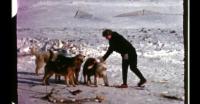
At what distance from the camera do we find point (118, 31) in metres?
1.35

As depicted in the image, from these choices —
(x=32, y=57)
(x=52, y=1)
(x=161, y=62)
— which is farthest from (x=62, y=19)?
(x=161, y=62)

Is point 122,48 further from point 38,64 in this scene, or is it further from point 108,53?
point 38,64

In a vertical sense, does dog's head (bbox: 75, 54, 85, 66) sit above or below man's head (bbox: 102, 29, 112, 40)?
below

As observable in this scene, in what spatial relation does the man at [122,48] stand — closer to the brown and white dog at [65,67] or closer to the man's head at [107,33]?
the man's head at [107,33]

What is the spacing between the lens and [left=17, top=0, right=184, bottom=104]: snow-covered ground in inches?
51.3

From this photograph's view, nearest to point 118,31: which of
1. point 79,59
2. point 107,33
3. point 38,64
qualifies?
point 107,33

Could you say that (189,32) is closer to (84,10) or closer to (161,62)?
(161,62)

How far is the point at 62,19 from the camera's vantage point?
138 cm

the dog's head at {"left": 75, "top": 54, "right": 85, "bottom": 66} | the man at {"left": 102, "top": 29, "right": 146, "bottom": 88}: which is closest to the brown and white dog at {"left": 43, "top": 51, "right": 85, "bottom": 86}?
the dog's head at {"left": 75, "top": 54, "right": 85, "bottom": 66}

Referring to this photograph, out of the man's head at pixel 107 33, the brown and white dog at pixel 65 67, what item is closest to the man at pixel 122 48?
the man's head at pixel 107 33

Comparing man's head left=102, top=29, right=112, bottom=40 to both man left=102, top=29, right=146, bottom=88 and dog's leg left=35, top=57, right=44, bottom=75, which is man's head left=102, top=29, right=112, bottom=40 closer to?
man left=102, top=29, right=146, bottom=88

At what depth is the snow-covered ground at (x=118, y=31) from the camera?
1302 millimetres
